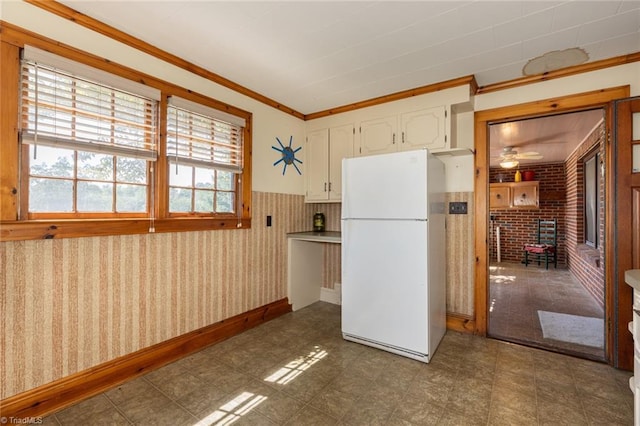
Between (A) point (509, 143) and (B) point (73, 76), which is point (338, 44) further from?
(A) point (509, 143)

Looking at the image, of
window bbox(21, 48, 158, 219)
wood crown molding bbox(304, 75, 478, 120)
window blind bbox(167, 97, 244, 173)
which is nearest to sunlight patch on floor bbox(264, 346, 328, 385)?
window bbox(21, 48, 158, 219)

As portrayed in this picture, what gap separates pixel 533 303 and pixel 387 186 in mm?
2934

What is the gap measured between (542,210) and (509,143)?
2.64m

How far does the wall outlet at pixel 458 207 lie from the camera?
2.82 metres

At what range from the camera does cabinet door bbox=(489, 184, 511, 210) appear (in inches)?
257

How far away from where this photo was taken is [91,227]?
5.94 feet

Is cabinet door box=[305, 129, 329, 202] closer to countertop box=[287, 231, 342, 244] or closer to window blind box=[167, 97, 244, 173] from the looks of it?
countertop box=[287, 231, 342, 244]

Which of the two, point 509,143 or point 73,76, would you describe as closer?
point 73,76

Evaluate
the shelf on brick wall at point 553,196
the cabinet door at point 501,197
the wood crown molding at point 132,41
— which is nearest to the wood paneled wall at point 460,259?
the wood crown molding at point 132,41

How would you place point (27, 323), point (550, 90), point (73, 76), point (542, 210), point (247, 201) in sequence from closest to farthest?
point (27, 323), point (73, 76), point (550, 90), point (247, 201), point (542, 210)

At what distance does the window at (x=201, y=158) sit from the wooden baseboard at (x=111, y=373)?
1.04 metres

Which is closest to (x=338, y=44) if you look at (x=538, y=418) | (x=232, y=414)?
(x=232, y=414)

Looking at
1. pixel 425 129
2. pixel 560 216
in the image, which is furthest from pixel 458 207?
pixel 560 216

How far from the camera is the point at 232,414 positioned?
1.67 m
